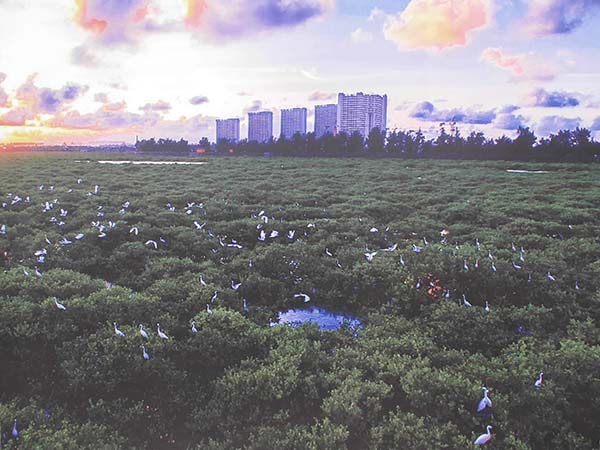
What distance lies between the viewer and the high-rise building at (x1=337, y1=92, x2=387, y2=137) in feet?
334

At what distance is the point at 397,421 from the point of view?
18.1 ft

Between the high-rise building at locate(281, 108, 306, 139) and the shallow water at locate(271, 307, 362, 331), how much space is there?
105 m

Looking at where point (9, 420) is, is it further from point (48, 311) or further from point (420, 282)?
point (420, 282)

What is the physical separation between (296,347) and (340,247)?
224 inches

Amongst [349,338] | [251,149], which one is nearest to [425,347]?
[349,338]

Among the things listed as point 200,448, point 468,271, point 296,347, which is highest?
point 468,271

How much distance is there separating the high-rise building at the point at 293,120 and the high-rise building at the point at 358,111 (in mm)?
11374

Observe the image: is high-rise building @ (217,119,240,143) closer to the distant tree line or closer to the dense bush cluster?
the distant tree line

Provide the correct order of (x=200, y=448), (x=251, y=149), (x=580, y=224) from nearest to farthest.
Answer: (x=200, y=448) < (x=580, y=224) < (x=251, y=149)

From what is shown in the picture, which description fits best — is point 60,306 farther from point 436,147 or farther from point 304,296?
point 436,147

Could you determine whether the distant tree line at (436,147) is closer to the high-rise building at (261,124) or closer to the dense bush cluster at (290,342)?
the high-rise building at (261,124)

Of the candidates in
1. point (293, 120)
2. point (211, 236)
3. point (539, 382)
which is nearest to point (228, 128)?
point (293, 120)

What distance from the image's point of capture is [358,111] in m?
103

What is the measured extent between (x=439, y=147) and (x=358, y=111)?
3814cm
